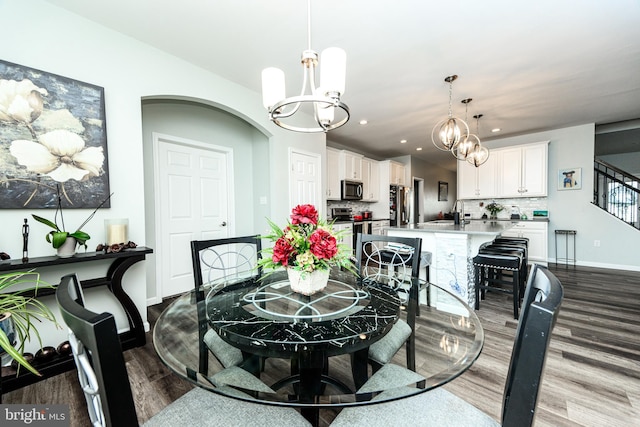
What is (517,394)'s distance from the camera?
0.59 metres

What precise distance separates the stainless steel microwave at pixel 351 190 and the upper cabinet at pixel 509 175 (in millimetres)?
2399

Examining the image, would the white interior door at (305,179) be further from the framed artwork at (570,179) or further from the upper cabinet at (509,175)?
the framed artwork at (570,179)

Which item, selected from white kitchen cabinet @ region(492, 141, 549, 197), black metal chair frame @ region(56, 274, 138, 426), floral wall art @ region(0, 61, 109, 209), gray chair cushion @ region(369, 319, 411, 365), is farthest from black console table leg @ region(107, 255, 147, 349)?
white kitchen cabinet @ region(492, 141, 549, 197)

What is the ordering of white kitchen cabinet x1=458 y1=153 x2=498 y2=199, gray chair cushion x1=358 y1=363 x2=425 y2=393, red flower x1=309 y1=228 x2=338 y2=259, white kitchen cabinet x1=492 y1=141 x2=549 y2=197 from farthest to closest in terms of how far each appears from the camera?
1. white kitchen cabinet x1=458 y1=153 x2=498 y2=199
2. white kitchen cabinet x1=492 y1=141 x2=549 y2=197
3. red flower x1=309 y1=228 x2=338 y2=259
4. gray chair cushion x1=358 y1=363 x2=425 y2=393

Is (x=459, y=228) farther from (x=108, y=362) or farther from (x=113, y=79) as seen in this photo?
(x=113, y=79)

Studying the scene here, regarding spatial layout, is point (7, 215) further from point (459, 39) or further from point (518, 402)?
point (459, 39)

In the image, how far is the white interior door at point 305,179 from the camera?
3.80m

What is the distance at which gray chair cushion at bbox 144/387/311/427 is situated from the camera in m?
0.81

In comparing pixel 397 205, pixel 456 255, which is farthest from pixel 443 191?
pixel 456 255

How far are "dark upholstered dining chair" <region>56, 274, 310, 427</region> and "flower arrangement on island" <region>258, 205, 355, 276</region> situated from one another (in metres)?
0.55

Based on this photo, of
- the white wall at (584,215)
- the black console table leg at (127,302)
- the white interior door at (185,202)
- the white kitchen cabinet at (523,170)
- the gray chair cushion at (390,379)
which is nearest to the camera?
the gray chair cushion at (390,379)

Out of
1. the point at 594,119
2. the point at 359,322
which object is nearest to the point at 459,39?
the point at 359,322

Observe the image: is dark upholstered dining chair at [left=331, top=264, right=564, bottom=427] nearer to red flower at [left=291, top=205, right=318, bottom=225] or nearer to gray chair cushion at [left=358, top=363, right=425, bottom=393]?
gray chair cushion at [left=358, top=363, right=425, bottom=393]

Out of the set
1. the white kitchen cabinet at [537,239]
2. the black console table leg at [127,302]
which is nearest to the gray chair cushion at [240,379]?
the black console table leg at [127,302]
